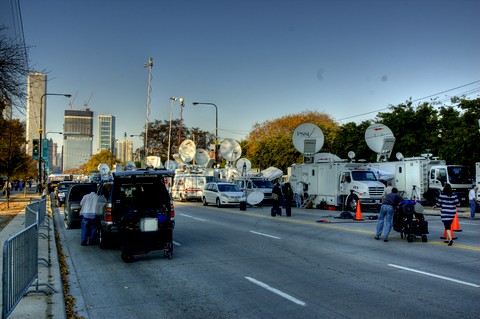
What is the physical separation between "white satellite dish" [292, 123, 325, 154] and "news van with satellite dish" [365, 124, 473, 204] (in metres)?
4.41

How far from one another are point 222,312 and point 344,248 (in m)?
6.76

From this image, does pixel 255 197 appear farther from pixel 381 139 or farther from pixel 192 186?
pixel 192 186

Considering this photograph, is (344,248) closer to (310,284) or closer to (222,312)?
(310,284)

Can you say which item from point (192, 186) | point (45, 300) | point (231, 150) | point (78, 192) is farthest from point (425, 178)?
point (45, 300)

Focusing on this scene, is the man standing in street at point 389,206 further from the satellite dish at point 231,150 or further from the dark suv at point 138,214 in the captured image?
the satellite dish at point 231,150

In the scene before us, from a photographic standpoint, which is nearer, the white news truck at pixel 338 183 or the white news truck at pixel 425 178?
the white news truck at pixel 338 183

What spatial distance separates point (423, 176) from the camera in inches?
1153

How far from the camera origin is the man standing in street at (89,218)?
13.3 m

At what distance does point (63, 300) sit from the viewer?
7.35 meters

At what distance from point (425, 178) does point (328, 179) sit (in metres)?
6.58

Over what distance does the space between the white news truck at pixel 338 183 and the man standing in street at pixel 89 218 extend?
16.7 meters

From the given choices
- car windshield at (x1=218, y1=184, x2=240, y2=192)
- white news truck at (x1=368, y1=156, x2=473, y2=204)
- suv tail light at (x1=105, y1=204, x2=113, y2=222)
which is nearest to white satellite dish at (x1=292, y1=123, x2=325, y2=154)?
white news truck at (x1=368, y1=156, x2=473, y2=204)

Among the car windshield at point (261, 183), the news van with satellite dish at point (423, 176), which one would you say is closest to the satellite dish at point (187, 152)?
the car windshield at point (261, 183)

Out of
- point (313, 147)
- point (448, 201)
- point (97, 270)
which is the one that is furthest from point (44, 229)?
point (313, 147)
